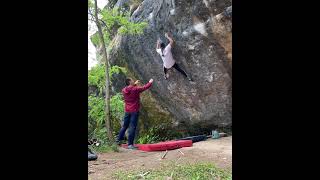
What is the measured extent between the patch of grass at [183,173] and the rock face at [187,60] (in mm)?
3648

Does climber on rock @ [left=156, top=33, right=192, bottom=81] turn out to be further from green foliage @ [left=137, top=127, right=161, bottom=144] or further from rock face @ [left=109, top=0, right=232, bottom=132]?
green foliage @ [left=137, top=127, right=161, bottom=144]

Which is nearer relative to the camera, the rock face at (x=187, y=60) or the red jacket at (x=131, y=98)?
the red jacket at (x=131, y=98)

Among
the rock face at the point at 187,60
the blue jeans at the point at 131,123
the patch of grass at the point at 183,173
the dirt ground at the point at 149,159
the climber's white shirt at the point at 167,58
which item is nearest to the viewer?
the patch of grass at the point at 183,173

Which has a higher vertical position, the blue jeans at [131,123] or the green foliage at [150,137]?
the blue jeans at [131,123]

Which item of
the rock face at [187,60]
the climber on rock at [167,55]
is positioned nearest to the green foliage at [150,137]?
the rock face at [187,60]

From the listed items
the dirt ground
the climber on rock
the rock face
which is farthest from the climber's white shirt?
the dirt ground

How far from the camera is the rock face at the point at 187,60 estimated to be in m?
8.01

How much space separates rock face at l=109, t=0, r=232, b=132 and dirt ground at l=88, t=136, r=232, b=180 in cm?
184

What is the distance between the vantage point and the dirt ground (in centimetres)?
516

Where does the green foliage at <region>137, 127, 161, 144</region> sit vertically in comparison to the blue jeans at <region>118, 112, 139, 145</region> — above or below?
below

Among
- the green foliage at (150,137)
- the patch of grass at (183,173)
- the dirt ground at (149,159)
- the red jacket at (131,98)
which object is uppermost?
the red jacket at (131,98)

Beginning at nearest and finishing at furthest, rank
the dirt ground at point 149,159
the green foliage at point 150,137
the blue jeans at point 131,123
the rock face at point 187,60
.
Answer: the dirt ground at point 149,159
the blue jeans at point 131,123
the rock face at point 187,60
the green foliage at point 150,137

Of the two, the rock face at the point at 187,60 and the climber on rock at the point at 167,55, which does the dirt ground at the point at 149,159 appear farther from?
the climber on rock at the point at 167,55
